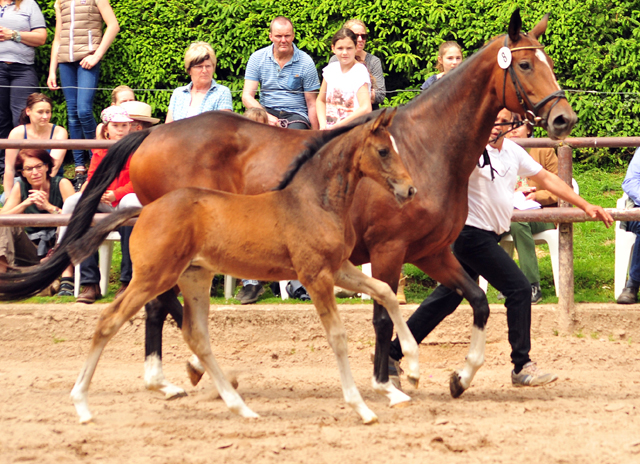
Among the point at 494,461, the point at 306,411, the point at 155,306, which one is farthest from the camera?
the point at 155,306

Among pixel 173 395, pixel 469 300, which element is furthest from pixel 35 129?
pixel 469 300

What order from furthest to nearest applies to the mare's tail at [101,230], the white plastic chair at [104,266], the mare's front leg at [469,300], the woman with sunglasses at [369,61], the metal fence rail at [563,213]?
the woman with sunglasses at [369,61] < the white plastic chair at [104,266] < the metal fence rail at [563,213] < the mare's front leg at [469,300] < the mare's tail at [101,230]

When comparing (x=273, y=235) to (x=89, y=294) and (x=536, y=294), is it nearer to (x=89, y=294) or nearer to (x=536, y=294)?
(x=89, y=294)

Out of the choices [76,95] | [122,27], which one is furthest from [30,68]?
[122,27]

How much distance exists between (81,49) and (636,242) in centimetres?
594

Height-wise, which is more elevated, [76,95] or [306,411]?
[76,95]

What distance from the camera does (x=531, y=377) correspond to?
510 cm

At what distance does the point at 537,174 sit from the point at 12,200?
4.40 m

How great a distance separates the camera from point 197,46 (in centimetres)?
651

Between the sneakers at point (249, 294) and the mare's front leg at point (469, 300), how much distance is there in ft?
6.80

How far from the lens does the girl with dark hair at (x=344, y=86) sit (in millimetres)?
6742

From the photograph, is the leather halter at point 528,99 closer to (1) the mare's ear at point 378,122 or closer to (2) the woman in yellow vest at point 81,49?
(1) the mare's ear at point 378,122

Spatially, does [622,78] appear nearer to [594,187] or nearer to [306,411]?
[594,187]

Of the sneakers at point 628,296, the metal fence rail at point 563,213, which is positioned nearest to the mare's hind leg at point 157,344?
the metal fence rail at point 563,213
